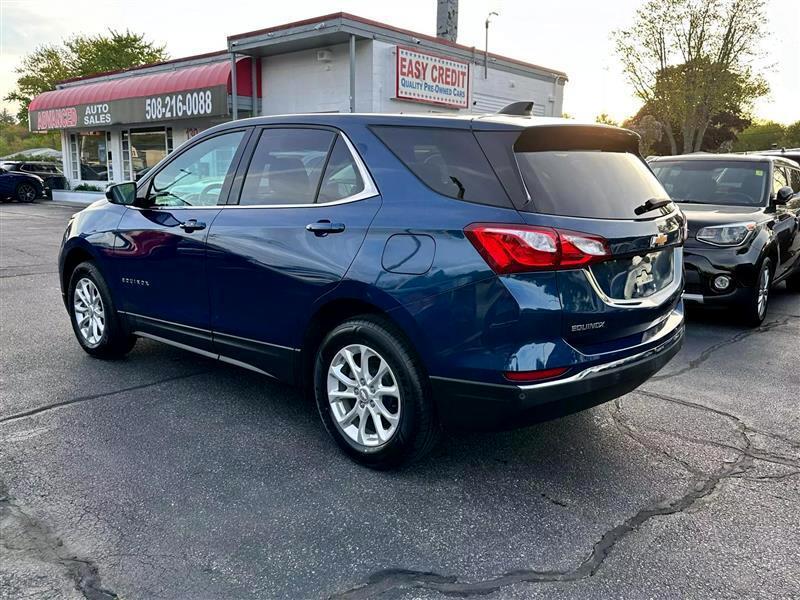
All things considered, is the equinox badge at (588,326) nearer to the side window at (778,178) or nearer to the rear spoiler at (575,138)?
the rear spoiler at (575,138)

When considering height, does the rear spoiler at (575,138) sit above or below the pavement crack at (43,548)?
above

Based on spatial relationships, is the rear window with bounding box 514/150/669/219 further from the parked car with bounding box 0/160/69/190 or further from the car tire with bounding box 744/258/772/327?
the parked car with bounding box 0/160/69/190

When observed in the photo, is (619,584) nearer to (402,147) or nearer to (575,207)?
(575,207)

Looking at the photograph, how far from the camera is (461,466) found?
138 inches

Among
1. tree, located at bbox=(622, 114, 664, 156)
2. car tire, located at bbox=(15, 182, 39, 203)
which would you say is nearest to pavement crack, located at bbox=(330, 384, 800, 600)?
car tire, located at bbox=(15, 182, 39, 203)

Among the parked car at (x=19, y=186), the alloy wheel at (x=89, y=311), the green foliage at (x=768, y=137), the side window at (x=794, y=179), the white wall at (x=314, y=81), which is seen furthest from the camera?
the green foliage at (x=768, y=137)

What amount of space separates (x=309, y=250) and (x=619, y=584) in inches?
82.3

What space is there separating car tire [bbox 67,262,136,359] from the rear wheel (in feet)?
78.0

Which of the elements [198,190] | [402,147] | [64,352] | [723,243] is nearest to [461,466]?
[402,147]

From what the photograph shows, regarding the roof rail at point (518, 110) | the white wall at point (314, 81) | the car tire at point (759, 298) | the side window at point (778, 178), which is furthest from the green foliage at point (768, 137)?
the roof rail at point (518, 110)

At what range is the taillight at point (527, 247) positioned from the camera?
9.43 feet

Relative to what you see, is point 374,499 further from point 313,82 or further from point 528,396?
point 313,82

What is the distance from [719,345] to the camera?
5.94 meters

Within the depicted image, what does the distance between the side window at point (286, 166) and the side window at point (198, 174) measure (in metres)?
0.26
